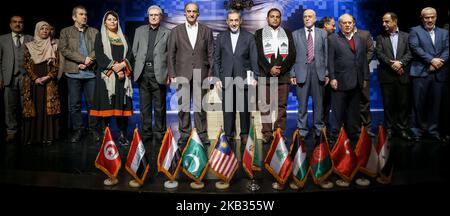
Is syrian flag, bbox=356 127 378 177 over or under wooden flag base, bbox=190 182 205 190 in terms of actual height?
over

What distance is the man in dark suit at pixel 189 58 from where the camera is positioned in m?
4.41

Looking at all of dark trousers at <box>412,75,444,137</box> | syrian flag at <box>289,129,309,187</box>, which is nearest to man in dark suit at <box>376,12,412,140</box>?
dark trousers at <box>412,75,444,137</box>

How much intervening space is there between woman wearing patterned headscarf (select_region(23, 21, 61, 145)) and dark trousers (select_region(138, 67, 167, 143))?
41.3 inches

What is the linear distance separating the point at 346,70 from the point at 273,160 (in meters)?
1.89

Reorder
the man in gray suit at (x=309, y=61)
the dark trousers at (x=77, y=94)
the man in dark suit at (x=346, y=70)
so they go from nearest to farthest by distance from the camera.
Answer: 1. the man in dark suit at (x=346, y=70)
2. the man in gray suit at (x=309, y=61)
3. the dark trousers at (x=77, y=94)

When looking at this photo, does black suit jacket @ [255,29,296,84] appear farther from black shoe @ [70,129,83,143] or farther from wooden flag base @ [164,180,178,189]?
black shoe @ [70,129,83,143]

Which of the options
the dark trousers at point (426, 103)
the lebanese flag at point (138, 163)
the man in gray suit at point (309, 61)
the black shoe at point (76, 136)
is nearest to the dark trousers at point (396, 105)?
the dark trousers at point (426, 103)

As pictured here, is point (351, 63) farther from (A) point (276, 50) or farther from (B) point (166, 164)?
(B) point (166, 164)

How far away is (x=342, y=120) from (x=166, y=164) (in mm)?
2421

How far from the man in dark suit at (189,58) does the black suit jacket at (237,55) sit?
0.40 feet

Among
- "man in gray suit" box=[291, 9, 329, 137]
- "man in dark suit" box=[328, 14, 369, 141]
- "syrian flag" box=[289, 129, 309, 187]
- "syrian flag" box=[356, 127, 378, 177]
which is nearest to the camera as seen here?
"syrian flag" box=[289, 129, 309, 187]

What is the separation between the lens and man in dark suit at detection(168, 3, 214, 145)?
4410mm

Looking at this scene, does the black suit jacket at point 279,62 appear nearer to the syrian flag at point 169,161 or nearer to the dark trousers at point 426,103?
the dark trousers at point 426,103

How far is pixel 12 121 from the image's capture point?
192 inches
